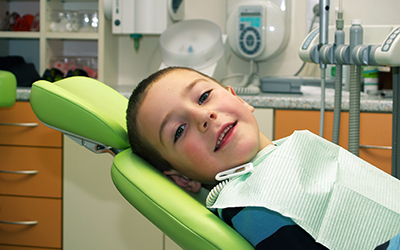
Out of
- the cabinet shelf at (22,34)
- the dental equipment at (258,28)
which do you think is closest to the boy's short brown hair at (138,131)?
the dental equipment at (258,28)

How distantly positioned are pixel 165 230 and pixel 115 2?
4.76 feet

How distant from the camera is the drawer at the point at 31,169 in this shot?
161 centimetres

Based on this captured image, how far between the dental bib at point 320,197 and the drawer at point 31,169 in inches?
43.3

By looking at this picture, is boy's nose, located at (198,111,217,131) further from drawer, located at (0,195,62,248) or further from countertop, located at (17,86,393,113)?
drawer, located at (0,195,62,248)

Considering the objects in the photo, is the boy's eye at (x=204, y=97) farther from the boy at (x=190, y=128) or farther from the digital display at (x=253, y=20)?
the digital display at (x=253, y=20)

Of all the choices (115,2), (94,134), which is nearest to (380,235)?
(94,134)

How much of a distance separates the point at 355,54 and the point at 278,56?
4.10ft

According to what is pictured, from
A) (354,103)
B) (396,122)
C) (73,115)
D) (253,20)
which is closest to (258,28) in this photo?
(253,20)

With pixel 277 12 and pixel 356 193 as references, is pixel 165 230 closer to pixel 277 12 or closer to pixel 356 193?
pixel 356 193

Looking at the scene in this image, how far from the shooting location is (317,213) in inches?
25.0

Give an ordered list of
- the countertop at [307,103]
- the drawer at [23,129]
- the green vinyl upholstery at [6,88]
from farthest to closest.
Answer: the drawer at [23,129], the countertop at [307,103], the green vinyl upholstery at [6,88]

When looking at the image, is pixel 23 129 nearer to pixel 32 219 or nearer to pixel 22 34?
pixel 32 219

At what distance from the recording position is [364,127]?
1386 mm

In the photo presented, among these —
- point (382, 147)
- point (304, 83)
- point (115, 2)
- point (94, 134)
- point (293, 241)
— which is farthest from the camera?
point (115, 2)
